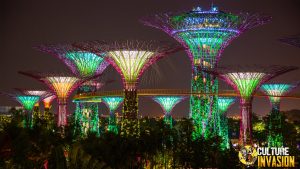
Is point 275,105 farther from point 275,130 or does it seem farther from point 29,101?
point 29,101

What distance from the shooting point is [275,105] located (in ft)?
310

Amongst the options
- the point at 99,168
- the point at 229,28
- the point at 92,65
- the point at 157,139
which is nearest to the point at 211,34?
the point at 229,28

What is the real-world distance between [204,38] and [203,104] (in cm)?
630

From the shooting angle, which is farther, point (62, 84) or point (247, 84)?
point (62, 84)

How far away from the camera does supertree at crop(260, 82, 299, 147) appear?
85688 mm

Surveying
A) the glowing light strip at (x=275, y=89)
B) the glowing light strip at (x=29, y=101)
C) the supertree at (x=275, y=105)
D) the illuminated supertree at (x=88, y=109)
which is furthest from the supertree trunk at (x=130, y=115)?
the glowing light strip at (x=29, y=101)

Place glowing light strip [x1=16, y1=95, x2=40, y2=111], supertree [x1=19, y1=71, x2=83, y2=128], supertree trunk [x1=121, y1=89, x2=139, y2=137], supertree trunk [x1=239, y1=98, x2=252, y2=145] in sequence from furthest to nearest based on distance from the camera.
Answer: glowing light strip [x1=16, y1=95, x2=40, y2=111], supertree [x1=19, y1=71, x2=83, y2=128], supertree trunk [x1=239, y1=98, x2=252, y2=145], supertree trunk [x1=121, y1=89, x2=139, y2=137]

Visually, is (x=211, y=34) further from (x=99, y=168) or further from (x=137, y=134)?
(x=99, y=168)

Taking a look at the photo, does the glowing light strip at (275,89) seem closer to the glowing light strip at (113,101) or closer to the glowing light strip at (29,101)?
the glowing light strip at (113,101)

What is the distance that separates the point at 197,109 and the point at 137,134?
818 centimetres

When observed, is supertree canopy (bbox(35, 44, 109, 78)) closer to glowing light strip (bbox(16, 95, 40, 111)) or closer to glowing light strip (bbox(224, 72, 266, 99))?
glowing light strip (bbox(224, 72, 266, 99))

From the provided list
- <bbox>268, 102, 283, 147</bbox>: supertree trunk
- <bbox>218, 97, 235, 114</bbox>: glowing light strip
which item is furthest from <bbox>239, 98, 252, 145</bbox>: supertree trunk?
<bbox>218, 97, 235, 114</bbox>: glowing light strip

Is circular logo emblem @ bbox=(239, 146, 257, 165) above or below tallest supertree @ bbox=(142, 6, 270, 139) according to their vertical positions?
below

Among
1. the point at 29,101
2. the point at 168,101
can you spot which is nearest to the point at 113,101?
the point at 168,101
